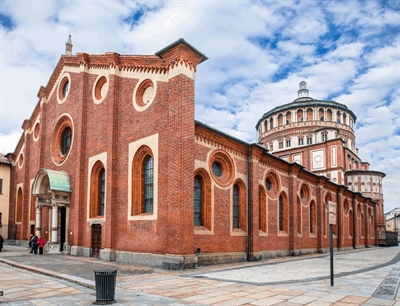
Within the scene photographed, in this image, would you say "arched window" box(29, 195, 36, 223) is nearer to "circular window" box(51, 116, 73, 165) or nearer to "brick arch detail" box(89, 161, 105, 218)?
"circular window" box(51, 116, 73, 165)

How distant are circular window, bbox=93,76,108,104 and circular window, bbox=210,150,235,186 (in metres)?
7.51

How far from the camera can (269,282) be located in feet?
36.1

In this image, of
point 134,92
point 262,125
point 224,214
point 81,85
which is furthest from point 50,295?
point 262,125

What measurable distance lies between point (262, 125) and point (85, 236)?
123 ft

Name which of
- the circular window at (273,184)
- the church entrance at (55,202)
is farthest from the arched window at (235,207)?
the church entrance at (55,202)

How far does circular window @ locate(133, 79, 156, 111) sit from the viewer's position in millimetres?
17106

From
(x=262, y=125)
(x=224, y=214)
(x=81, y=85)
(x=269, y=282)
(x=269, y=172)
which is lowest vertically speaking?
(x=269, y=282)

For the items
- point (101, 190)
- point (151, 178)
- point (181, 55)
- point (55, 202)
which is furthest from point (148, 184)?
point (55, 202)

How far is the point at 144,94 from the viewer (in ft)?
58.0

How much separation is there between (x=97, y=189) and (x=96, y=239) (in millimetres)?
2732

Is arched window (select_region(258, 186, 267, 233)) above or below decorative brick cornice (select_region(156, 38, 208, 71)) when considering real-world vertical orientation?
below

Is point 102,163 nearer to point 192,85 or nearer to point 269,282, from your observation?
point 192,85

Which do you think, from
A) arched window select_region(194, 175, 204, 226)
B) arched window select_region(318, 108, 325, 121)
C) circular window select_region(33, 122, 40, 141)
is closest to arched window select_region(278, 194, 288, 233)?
arched window select_region(194, 175, 204, 226)

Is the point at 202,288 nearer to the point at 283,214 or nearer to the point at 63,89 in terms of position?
the point at 283,214
